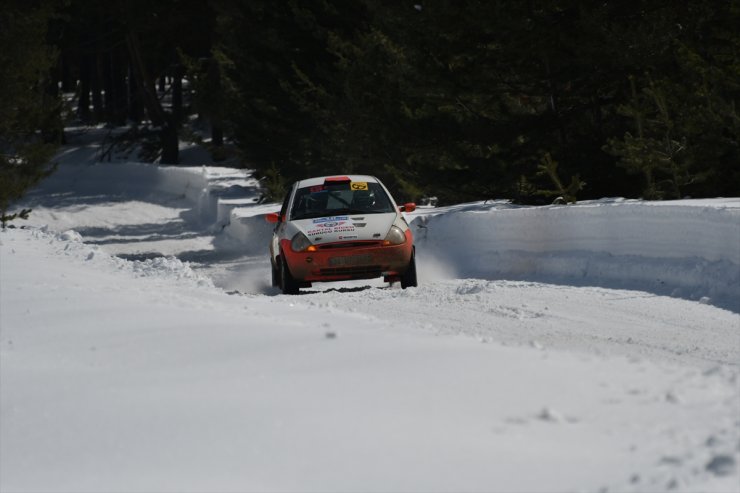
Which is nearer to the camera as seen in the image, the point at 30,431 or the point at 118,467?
the point at 118,467

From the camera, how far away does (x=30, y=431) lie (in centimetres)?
632

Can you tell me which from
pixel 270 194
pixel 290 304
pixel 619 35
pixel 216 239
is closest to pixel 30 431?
pixel 290 304

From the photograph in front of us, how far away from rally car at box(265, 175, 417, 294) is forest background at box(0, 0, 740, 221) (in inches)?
150

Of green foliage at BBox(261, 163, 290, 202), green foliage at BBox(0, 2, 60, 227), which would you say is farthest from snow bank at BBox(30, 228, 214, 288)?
green foliage at BBox(261, 163, 290, 202)

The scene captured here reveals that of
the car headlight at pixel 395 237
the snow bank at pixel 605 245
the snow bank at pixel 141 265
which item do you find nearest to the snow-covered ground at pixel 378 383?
the snow bank at pixel 605 245

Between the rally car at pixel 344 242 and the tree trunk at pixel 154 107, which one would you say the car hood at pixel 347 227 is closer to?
the rally car at pixel 344 242

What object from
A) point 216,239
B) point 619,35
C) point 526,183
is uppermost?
point 619,35

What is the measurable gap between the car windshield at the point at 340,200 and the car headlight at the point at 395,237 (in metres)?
0.57

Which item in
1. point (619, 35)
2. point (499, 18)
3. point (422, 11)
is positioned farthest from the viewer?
point (422, 11)

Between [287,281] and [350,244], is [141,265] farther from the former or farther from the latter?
[350,244]

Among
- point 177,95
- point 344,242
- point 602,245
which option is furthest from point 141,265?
point 177,95

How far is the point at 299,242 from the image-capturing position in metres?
14.0

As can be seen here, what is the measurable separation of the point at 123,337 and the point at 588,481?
4037 millimetres

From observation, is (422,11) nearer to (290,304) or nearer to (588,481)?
(290,304)
